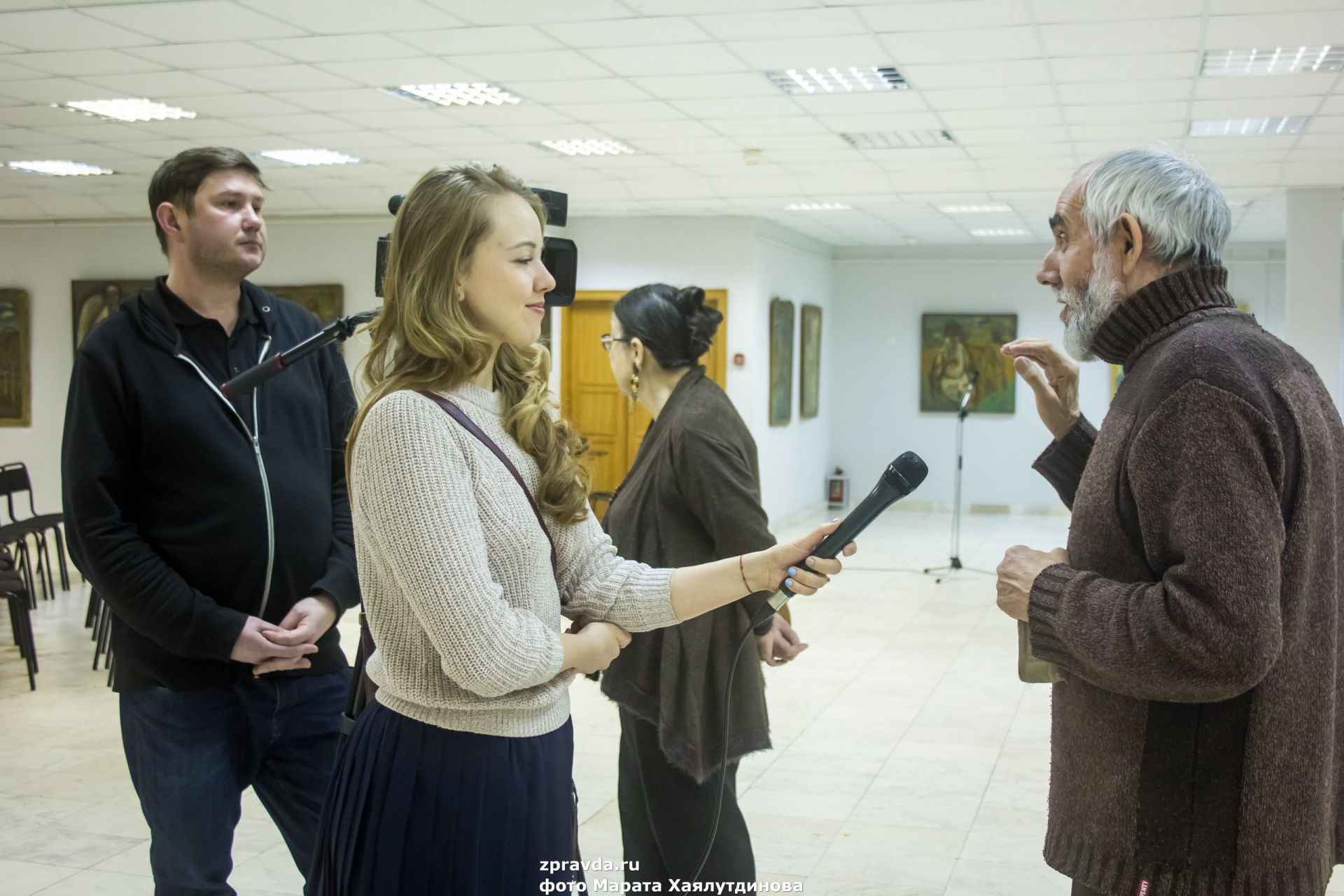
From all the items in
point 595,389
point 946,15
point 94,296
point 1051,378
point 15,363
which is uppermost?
point 946,15

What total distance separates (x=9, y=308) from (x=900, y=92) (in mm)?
10749

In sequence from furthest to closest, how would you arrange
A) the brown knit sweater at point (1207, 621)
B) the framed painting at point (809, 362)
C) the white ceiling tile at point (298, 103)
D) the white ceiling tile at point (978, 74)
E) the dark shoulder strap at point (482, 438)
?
the framed painting at point (809, 362) → the white ceiling tile at point (298, 103) → the white ceiling tile at point (978, 74) → the dark shoulder strap at point (482, 438) → the brown knit sweater at point (1207, 621)

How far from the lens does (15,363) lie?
13.2m

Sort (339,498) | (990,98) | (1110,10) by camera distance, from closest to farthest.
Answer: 1. (339,498)
2. (1110,10)
3. (990,98)

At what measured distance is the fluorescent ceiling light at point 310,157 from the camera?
8875 mm

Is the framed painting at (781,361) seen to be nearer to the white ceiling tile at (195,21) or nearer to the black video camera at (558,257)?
the white ceiling tile at (195,21)

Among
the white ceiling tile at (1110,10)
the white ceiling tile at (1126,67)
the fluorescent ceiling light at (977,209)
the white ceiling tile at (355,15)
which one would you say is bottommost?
the white ceiling tile at (1110,10)

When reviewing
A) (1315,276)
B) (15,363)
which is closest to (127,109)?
(15,363)

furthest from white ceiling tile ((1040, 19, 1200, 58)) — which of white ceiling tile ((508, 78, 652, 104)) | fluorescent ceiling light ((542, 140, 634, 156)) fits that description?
fluorescent ceiling light ((542, 140, 634, 156))

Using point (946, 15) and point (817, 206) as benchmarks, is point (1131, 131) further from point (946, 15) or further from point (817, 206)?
point (817, 206)

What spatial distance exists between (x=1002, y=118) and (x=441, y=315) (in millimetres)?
6380

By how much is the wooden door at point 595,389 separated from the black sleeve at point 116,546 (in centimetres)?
969

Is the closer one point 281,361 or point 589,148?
point 281,361

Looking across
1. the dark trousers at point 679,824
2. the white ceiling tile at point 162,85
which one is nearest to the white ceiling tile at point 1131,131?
the white ceiling tile at point 162,85
